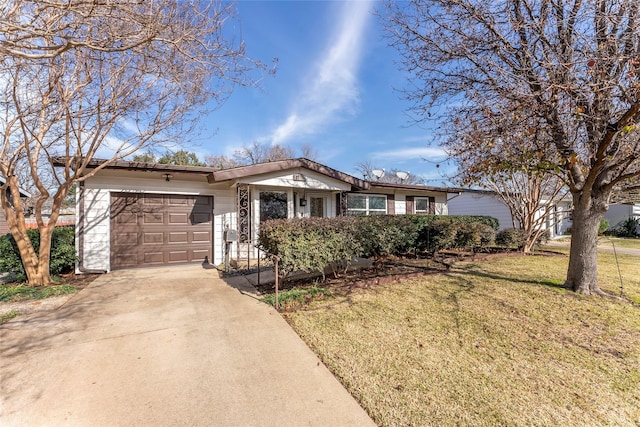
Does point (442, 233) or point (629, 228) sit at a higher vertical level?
point (442, 233)

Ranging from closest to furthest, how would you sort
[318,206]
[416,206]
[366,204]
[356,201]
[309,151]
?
1. [318,206]
2. [356,201]
3. [366,204]
4. [416,206]
5. [309,151]

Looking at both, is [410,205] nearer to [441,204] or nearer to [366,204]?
[441,204]

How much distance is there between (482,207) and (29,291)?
21909 mm

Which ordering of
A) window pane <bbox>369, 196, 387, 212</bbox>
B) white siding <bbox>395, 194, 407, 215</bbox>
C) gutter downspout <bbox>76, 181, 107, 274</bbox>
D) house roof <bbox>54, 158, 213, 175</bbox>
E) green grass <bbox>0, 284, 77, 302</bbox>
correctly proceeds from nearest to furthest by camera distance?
green grass <bbox>0, 284, 77, 302</bbox> → house roof <bbox>54, 158, 213, 175</bbox> → gutter downspout <bbox>76, 181, 107, 274</bbox> → window pane <bbox>369, 196, 387, 212</bbox> → white siding <bbox>395, 194, 407, 215</bbox>

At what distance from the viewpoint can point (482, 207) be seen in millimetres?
18781

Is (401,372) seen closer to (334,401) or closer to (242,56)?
(334,401)

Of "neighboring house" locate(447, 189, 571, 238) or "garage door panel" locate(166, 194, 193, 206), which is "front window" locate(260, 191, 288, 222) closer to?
"garage door panel" locate(166, 194, 193, 206)

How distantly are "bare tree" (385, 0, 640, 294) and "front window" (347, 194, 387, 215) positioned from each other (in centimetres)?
591

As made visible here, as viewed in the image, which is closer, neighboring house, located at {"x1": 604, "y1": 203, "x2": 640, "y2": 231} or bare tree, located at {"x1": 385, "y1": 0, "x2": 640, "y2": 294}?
bare tree, located at {"x1": 385, "y1": 0, "x2": 640, "y2": 294}

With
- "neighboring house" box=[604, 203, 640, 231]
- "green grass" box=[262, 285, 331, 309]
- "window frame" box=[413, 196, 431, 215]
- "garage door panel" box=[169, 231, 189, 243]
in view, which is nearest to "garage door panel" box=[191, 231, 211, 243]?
"garage door panel" box=[169, 231, 189, 243]

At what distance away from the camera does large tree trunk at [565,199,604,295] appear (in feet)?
16.3

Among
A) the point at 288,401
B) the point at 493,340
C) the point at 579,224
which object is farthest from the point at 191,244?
the point at 579,224

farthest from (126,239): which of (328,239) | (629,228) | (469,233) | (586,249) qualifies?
(629,228)

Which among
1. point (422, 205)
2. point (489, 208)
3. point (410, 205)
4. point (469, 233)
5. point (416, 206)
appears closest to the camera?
point (469, 233)
